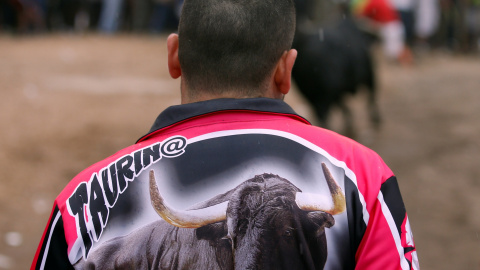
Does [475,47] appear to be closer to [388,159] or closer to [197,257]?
[388,159]

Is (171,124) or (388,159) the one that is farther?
(388,159)

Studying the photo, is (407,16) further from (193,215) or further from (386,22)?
(193,215)

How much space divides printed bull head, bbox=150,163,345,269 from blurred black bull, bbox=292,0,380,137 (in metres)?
5.97

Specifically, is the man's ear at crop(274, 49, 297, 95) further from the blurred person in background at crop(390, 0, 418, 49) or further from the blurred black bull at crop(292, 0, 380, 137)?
the blurred person in background at crop(390, 0, 418, 49)

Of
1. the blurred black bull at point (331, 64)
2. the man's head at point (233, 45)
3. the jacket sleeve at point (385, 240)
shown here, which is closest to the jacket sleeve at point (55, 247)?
the man's head at point (233, 45)

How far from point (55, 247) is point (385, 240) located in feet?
2.28

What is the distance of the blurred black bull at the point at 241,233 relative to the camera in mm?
1250

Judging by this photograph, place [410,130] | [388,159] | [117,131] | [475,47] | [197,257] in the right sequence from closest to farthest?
[197,257] → [388,159] → [117,131] → [410,130] → [475,47]

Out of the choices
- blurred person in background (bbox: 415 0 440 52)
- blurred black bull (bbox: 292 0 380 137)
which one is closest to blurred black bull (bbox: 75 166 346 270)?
blurred black bull (bbox: 292 0 380 137)

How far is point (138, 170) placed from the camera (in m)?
1.31

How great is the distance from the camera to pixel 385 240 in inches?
49.3

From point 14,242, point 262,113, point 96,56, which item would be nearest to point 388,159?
point 14,242

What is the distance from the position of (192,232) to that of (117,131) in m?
6.52

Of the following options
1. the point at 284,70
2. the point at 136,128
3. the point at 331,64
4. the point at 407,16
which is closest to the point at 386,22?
the point at 407,16
